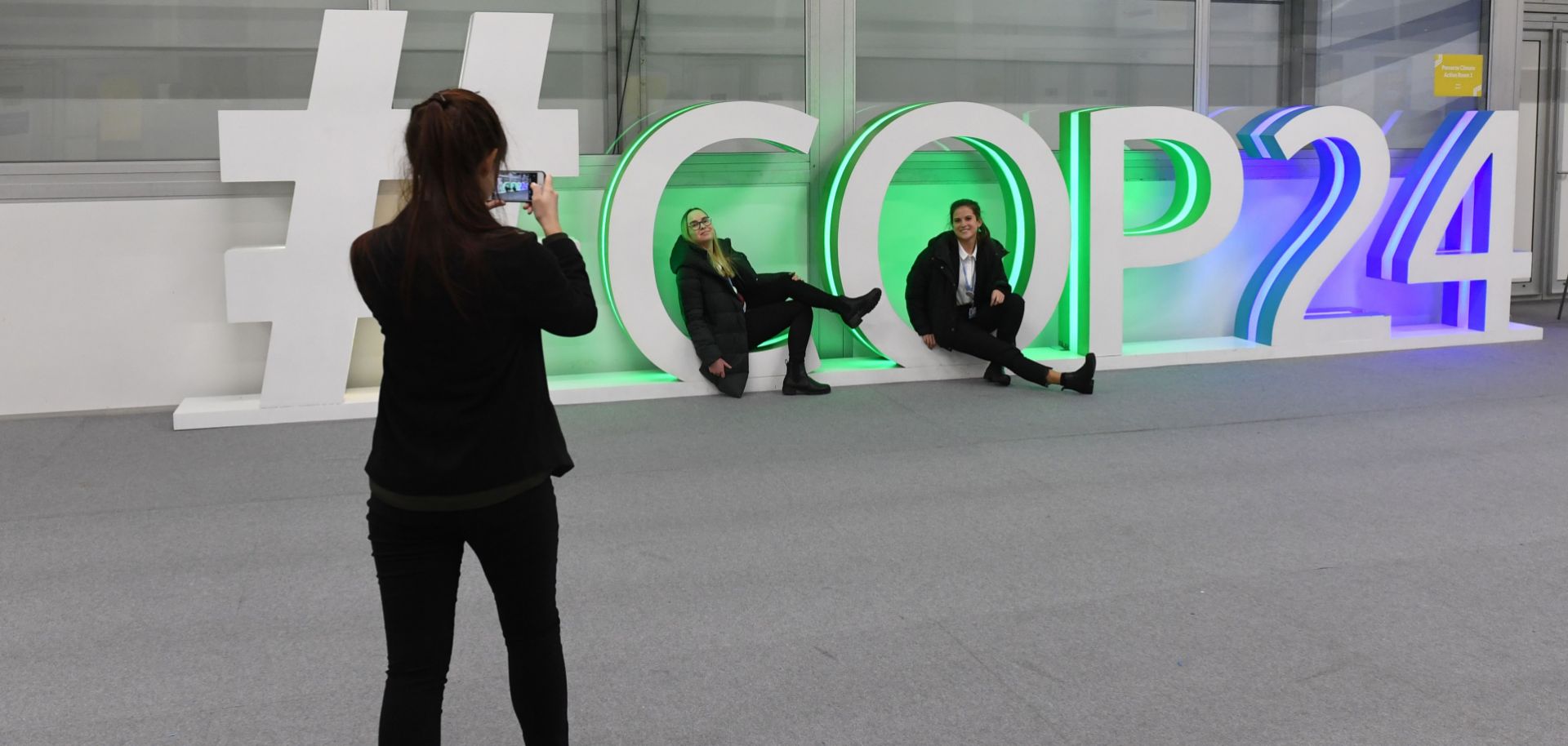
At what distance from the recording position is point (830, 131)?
7723 millimetres

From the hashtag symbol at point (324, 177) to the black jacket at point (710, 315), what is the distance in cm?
100

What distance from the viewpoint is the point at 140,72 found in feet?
21.9

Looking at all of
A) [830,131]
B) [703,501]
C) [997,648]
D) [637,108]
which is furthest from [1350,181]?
[997,648]

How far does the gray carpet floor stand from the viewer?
293 centimetres

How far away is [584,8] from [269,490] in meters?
3.48

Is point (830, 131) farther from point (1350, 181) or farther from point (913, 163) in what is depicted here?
point (1350, 181)

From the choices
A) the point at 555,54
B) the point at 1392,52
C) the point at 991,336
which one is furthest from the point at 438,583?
the point at 1392,52

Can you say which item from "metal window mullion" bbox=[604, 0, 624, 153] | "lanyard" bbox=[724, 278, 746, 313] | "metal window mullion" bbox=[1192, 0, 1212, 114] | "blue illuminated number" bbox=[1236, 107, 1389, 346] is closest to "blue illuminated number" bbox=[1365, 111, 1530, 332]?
"blue illuminated number" bbox=[1236, 107, 1389, 346]

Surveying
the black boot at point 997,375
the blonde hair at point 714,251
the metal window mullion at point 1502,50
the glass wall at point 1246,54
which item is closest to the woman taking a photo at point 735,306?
the blonde hair at point 714,251

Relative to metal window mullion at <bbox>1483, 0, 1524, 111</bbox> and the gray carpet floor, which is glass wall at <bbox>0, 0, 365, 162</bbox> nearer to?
the gray carpet floor

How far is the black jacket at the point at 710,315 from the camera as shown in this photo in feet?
22.8

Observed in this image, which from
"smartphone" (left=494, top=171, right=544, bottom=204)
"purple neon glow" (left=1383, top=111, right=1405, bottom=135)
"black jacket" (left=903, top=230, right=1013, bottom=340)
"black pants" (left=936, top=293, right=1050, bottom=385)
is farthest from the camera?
"purple neon glow" (left=1383, top=111, right=1405, bottom=135)

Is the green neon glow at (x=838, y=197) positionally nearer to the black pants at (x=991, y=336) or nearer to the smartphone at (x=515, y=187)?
the black pants at (x=991, y=336)

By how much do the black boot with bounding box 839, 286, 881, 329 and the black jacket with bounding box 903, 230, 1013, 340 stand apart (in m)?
0.32
